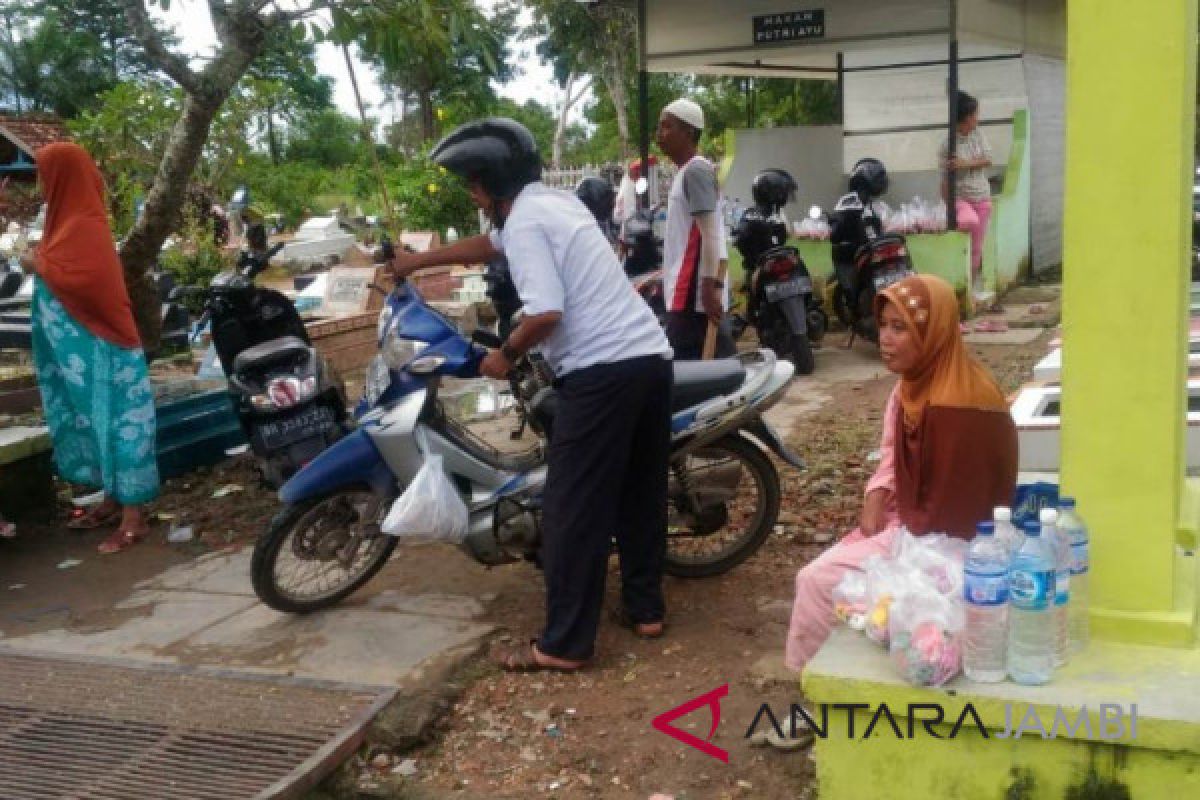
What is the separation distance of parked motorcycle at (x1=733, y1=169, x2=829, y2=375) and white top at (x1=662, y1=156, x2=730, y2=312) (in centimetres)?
212

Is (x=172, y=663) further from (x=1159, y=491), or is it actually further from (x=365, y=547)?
(x=1159, y=491)

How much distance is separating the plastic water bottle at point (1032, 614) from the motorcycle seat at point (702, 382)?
6.37ft

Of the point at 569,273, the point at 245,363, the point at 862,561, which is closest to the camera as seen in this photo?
the point at 862,561

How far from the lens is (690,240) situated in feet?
19.6

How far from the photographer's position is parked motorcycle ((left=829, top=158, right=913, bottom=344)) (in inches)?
326

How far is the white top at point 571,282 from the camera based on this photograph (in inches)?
149

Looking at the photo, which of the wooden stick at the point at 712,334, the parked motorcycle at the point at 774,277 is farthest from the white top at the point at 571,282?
the parked motorcycle at the point at 774,277

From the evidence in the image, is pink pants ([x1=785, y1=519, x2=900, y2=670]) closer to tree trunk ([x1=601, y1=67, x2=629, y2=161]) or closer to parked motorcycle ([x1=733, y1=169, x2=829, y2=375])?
parked motorcycle ([x1=733, y1=169, x2=829, y2=375])

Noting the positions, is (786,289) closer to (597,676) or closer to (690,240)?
(690,240)

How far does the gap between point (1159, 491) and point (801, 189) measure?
32.0 feet

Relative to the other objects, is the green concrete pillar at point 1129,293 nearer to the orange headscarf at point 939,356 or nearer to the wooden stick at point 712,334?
the orange headscarf at point 939,356

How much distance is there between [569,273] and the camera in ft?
12.7

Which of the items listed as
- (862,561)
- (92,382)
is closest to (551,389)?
(862,561)

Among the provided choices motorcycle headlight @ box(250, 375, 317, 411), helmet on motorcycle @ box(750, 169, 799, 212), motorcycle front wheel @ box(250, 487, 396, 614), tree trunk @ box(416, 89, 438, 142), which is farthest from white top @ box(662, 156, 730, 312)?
tree trunk @ box(416, 89, 438, 142)
